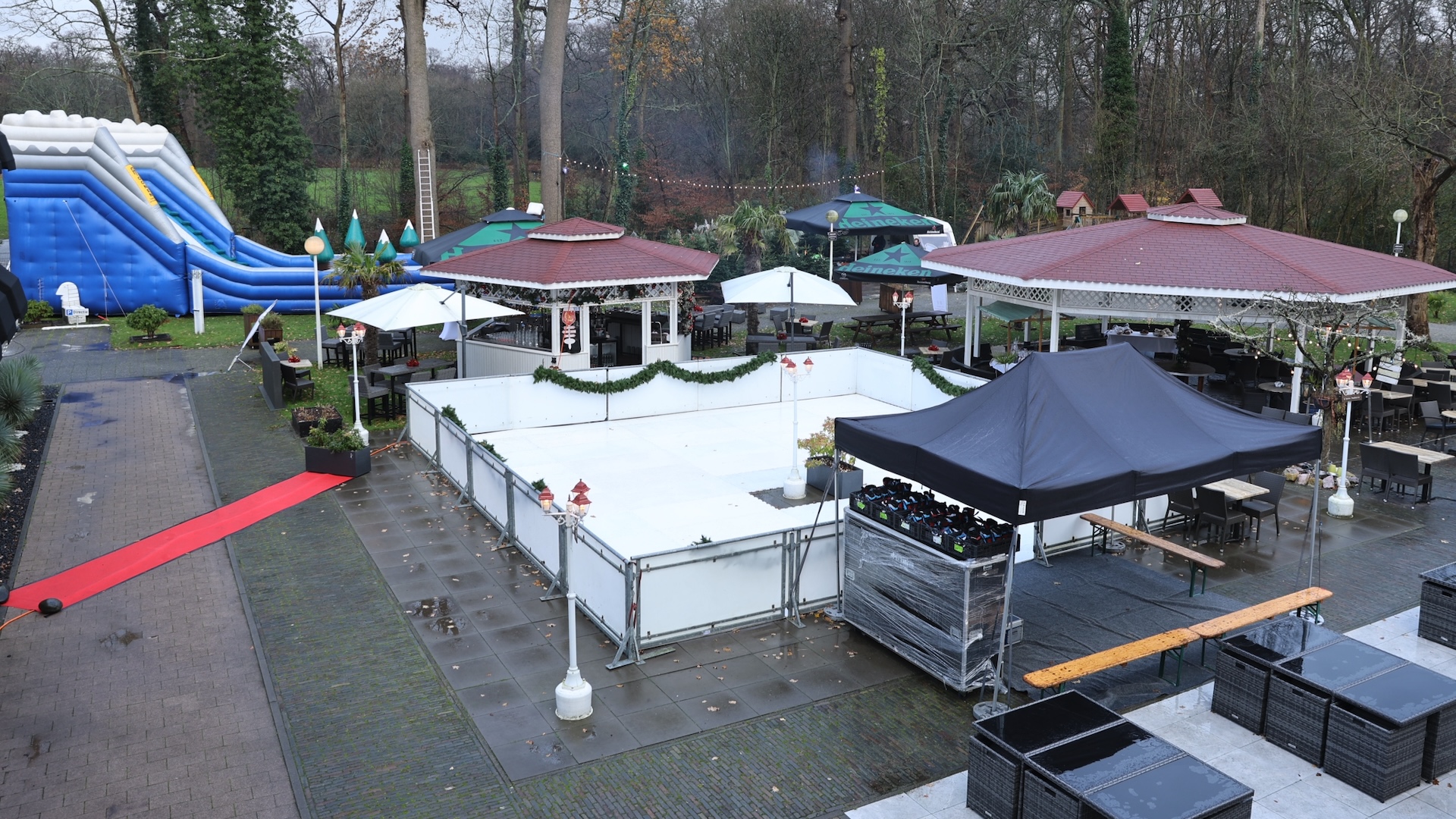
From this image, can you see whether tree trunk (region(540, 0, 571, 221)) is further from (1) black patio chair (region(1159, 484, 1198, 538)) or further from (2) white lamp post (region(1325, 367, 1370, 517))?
(2) white lamp post (region(1325, 367, 1370, 517))

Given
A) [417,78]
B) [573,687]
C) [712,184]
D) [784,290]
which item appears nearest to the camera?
[573,687]

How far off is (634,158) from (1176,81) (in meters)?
18.1

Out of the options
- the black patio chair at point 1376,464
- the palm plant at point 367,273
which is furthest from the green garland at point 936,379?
the palm plant at point 367,273

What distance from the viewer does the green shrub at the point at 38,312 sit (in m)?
25.8

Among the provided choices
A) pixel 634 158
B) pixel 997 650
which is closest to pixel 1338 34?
pixel 634 158

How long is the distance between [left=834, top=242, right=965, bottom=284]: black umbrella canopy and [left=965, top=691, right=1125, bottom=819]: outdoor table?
48.6ft

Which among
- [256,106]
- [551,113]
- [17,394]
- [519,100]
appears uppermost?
[519,100]

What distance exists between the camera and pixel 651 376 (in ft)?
58.4

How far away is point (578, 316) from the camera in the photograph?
1955 cm

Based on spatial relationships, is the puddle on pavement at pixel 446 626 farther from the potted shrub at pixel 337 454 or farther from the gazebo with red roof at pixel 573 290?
the gazebo with red roof at pixel 573 290

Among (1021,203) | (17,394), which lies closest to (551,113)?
(1021,203)

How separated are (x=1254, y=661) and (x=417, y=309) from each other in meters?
12.8

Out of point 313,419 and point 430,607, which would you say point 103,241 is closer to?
point 313,419

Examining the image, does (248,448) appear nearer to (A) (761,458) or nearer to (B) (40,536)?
(B) (40,536)
